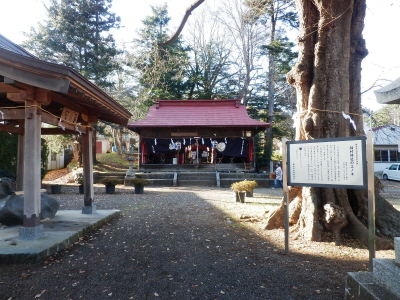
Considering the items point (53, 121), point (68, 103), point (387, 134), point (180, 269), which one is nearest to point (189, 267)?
point (180, 269)

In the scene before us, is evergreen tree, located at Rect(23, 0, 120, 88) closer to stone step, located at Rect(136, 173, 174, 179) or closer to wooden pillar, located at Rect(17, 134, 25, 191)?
stone step, located at Rect(136, 173, 174, 179)

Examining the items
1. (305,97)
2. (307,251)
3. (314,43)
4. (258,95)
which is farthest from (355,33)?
(258,95)

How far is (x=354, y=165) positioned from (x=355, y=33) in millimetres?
3558

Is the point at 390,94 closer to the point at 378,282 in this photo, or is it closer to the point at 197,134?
the point at 378,282

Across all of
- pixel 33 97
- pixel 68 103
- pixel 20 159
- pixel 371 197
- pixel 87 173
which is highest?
pixel 68 103

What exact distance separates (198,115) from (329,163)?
17272mm

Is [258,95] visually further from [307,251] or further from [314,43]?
[307,251]

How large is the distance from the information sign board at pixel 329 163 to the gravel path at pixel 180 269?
113 centimetres

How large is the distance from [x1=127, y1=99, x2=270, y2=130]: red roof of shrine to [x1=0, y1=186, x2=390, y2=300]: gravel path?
13755 millimetres

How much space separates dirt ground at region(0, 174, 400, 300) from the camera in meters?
3.08

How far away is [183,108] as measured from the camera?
866 inches

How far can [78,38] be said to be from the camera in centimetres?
2031

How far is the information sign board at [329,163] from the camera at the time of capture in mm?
3511

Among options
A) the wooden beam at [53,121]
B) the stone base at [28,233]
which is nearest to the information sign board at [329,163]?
the stone base at [28,233]
